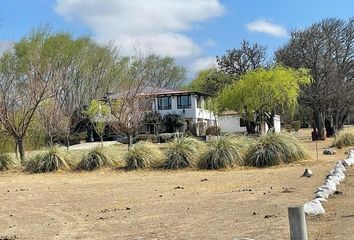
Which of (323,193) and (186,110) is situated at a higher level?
Result: (186,110)

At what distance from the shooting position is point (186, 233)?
296 inches

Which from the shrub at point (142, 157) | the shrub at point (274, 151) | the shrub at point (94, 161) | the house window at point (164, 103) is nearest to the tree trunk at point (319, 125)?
the house window at point (164, 103)

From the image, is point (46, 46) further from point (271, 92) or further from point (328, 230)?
point (328, 230)

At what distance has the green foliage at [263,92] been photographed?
35312 millimetres

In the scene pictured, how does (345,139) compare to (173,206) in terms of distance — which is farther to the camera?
(345,139)

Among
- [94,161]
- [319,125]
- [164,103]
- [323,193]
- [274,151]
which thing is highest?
[164,103]

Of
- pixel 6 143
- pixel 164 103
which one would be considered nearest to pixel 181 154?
pixel 6 143

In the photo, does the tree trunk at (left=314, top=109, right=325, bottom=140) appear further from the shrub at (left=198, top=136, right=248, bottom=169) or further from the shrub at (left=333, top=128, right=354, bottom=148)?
the shrub at (left=198, top=136, right=248, bottom=169)

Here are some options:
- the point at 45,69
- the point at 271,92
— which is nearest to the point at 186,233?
the point at 45,69

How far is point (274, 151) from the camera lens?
61.3ft

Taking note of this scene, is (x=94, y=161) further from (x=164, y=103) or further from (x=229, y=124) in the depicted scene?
(x=229, y=124)

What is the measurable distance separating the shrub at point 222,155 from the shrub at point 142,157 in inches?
73.1

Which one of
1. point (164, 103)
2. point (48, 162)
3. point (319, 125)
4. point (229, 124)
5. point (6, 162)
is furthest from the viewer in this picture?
point (229, 124)

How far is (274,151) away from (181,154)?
127 inches
